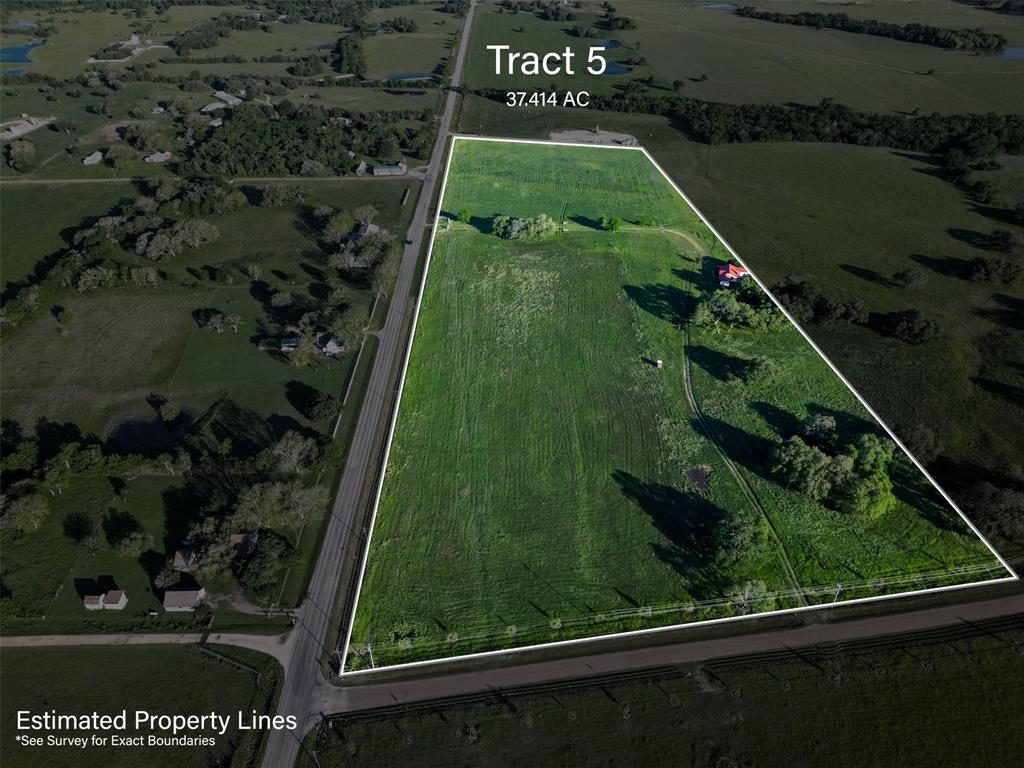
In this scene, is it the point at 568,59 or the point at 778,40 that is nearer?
the point at 568,59

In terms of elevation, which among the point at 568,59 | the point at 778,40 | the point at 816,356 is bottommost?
the point at 816,356

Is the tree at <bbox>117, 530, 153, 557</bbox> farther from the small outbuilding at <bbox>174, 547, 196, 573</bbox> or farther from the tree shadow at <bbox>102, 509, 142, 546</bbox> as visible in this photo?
the small outbuilding at <bbox>174, 547, 196, 573</bbox>

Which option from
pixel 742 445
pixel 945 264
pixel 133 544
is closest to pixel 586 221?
pixel 742 445

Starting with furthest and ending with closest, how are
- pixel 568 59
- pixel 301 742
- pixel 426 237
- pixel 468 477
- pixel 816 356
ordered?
pixel 568 59 < pixel 426 237 < pixel 816 356 < pixel 468 477 < pixel 301 742

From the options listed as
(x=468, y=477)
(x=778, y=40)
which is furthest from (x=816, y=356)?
(x=778, y=40)

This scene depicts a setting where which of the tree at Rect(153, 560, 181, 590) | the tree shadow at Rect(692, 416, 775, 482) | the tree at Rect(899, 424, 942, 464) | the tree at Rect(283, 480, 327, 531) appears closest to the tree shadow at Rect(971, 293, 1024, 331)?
the tree at Rect(899, 424, 942, 464)

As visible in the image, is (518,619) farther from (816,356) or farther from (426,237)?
(426,237)

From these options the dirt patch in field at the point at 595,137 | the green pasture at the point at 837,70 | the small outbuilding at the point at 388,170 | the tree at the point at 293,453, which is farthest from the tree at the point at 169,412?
the green pasture at the point at 837,70
